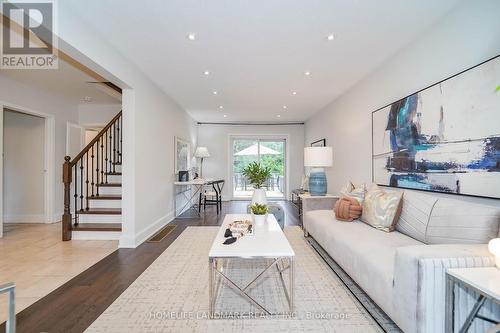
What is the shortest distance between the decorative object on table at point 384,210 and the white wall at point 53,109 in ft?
18.9

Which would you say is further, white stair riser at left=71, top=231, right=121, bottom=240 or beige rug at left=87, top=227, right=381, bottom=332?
→ white stair riser at left=71, top=231, right=121, bottom=240

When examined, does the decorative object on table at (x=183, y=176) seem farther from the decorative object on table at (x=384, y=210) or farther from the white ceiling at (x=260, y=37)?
the decorative object on table at (x=384, y=210)

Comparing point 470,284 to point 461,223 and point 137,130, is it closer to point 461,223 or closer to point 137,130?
point 461,223

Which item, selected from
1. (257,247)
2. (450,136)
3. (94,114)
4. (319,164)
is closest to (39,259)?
(257,247)

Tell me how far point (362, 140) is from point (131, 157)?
3.55 m

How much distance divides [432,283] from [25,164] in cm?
662

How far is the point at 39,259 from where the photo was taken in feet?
9.69

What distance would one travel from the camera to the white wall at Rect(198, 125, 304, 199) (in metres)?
7.95

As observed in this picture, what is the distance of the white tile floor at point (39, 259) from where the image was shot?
2240 millimetres

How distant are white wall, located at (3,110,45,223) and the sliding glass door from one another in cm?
495

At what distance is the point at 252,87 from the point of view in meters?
4.31

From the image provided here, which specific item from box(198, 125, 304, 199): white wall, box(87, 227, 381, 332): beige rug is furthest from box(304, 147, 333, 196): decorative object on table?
box(198, 125, 304, 199): white wall

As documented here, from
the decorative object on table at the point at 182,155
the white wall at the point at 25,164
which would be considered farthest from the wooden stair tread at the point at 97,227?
the decorative object on table at the point at 182,155

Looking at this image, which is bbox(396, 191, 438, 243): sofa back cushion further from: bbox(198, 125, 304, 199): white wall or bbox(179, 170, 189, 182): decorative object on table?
bbox(198, 125, 304, 199): white wall
